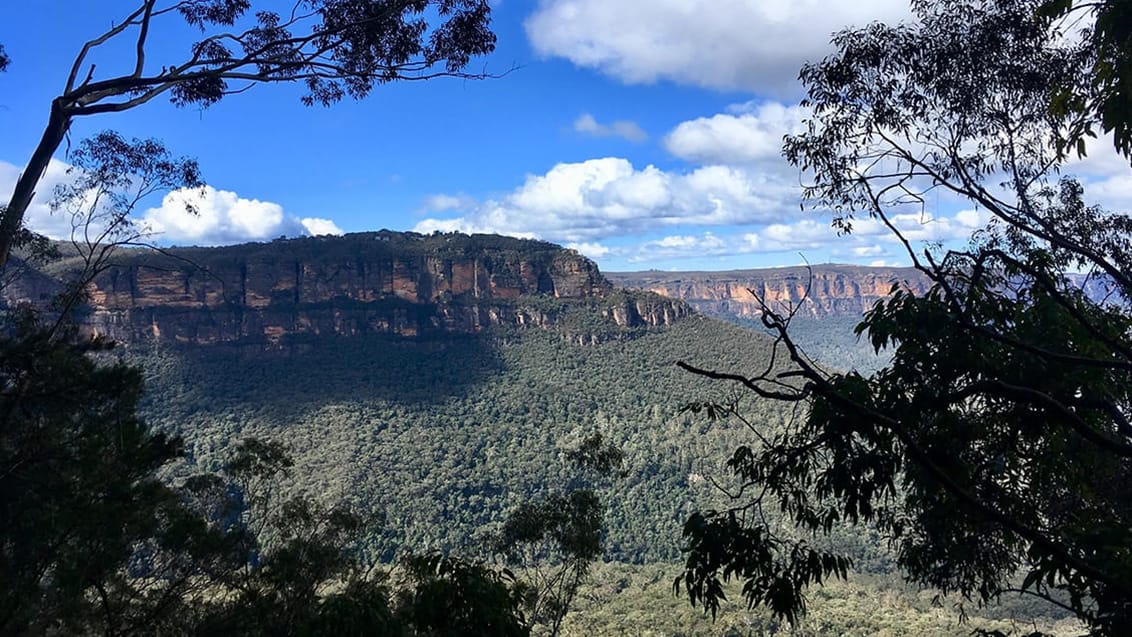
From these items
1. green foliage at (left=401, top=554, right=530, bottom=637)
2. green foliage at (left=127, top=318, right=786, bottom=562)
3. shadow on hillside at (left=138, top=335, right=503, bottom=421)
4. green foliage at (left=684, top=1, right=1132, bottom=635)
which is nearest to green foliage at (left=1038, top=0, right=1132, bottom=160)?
green foliage at (left=684, top=1, right=1132, bottom=635)

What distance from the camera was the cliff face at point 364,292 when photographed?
156ft

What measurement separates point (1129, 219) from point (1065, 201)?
2.47ft

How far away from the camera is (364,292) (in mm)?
55812

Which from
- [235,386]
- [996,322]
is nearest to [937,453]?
[996,322]

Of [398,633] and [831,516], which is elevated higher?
[831,516]

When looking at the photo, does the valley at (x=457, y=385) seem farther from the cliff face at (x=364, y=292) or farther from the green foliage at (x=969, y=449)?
the green foliage at (x=969, y=449)

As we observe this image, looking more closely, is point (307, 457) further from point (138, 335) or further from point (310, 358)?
point (138, 335)

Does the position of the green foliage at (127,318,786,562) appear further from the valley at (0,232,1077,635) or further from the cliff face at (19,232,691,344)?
the cliff face at (19,232,691,344)

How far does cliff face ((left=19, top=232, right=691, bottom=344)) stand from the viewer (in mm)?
47625

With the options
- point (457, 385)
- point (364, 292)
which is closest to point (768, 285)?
point (364, 292)

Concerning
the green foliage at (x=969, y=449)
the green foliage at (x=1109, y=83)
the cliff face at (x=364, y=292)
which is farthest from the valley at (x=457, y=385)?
the green foliage at (x=1109, y=83)

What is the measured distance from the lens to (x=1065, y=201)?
780 centimetres

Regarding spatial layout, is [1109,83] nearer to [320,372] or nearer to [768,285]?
[320,372]

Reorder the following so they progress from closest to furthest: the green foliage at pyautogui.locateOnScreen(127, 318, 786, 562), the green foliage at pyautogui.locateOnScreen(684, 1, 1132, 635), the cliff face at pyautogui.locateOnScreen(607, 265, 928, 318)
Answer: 1. the green foliage at pyautogui.locateOnScreen(684, 1, 1132, 635)
2. the green foliage at pyautogui.locateOnScreen(127, 318, 786, 562)
3. the cliff face at pyautogui.locateOnScreen(607, 265, 928, 318)
